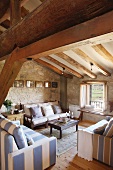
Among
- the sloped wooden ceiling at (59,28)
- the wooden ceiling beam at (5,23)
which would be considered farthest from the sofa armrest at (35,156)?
the wooden ceiling beam at (5,23)

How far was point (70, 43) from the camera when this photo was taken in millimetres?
1225

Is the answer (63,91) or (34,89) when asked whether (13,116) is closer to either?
(34,89)

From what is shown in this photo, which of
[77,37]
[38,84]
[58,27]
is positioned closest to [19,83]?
[38,84]

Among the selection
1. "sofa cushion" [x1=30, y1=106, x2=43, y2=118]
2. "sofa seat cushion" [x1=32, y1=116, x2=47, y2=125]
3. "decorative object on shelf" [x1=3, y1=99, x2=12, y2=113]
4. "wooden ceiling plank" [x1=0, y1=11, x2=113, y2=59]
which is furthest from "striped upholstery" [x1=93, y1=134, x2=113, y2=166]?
"decorative object on shelf" [x1=3, y1=99, x2=12, y2=113]

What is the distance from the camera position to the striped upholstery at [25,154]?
2.05m

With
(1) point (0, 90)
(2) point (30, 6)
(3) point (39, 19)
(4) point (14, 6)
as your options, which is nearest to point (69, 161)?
(1) point (0, 90)

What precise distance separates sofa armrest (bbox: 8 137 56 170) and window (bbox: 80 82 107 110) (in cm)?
352

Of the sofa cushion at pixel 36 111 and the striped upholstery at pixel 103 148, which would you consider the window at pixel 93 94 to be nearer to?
the sofa cushion at pixel 36 111

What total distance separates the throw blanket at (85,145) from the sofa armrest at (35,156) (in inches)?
27.2

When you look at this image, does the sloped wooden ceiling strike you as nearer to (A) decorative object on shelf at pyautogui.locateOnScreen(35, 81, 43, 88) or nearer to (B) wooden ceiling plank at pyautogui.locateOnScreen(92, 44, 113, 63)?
(B) wooden ceiling plank at pyautogui.locateOnScreen(92, 44, 113, 63)

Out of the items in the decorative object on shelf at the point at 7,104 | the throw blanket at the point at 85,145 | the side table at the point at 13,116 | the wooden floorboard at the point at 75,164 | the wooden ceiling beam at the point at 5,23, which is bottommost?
the wooden floorboard at the point at 75,164

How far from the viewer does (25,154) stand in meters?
2.15

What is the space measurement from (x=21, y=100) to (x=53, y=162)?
339 centimetres

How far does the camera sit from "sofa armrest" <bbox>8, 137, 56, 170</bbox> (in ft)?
6.70
